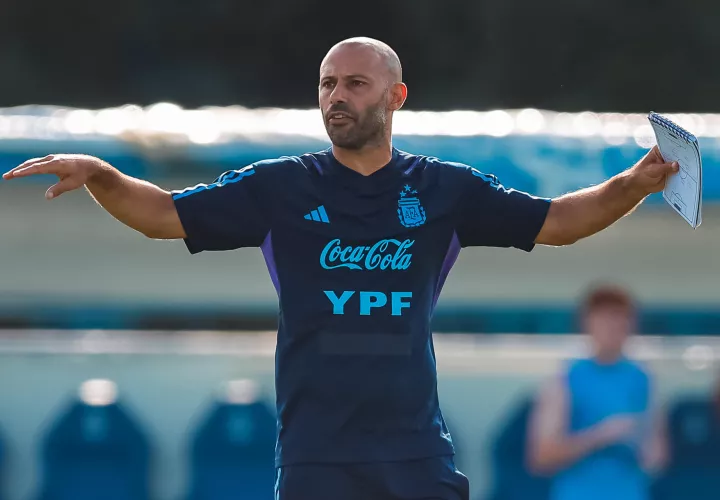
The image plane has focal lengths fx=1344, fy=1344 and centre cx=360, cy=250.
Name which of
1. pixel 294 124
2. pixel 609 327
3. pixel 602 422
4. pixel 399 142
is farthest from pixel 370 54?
pixel 294 124

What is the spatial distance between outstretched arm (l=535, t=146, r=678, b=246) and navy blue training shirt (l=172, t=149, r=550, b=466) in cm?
8

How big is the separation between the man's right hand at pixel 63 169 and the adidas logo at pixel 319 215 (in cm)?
54

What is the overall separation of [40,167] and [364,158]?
0.82 metres

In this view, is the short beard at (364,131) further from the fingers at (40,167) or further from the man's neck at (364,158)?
the fingers at (40,167)

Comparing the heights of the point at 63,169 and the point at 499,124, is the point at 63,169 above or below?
below

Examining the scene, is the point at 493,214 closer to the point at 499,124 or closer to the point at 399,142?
the point at 399,142

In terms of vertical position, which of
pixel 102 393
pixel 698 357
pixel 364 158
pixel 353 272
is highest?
pixel 364 158

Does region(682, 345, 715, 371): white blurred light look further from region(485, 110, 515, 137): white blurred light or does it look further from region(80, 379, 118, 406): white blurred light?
region(80, 379, 118, 406): white blurred light

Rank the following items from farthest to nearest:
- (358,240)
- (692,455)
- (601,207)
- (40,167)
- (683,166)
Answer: (692,455), (601,207), (683,166), (358,240), (40,167)

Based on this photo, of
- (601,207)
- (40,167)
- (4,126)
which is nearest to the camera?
(40,167)

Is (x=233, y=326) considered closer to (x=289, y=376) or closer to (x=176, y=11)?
(x=289, y=376)

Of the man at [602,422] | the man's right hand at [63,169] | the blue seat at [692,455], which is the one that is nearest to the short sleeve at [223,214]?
the man's right hand at [63,169]

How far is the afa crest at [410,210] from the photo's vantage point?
343 centimetres

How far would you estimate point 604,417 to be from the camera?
5.39 meters
